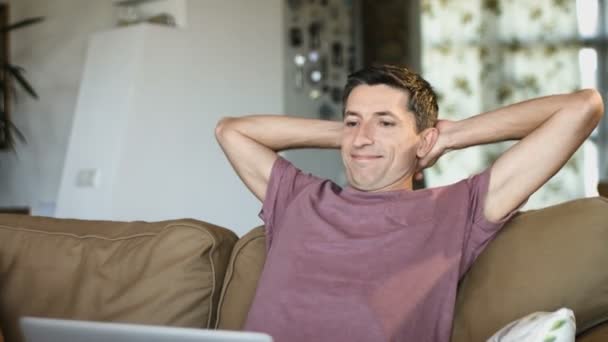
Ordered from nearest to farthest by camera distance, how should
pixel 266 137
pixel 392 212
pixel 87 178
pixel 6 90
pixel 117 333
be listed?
pixel 117 333 → pixel 392 212 → pixel 266 137 → pixel 87 178 → pixel 6 90

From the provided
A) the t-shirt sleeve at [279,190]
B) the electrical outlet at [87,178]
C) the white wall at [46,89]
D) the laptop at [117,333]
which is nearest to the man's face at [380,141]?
the t-shirt sleeve at [279,190]

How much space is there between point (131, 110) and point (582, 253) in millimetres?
3272

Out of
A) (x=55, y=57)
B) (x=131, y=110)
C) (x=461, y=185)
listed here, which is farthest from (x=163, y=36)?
(x=461, y=185)

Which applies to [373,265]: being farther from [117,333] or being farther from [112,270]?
[117,333]

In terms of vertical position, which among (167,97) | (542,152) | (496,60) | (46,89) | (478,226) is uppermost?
(496,60)

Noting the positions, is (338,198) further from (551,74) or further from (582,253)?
(551,74)

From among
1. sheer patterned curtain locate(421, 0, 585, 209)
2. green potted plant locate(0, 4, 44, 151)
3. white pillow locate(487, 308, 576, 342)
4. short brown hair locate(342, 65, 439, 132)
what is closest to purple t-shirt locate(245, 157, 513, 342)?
short brown hair locate(342, 65, 439, 132)

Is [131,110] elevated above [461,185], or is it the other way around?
[131,110]

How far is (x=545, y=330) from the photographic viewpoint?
58.1 inches

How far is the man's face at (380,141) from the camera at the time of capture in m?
2.15

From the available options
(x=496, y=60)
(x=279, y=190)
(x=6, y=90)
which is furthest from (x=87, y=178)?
(x=496, y=60)

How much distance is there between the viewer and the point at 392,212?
203 centimetres

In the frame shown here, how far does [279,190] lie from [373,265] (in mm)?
357

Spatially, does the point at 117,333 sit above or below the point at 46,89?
below
